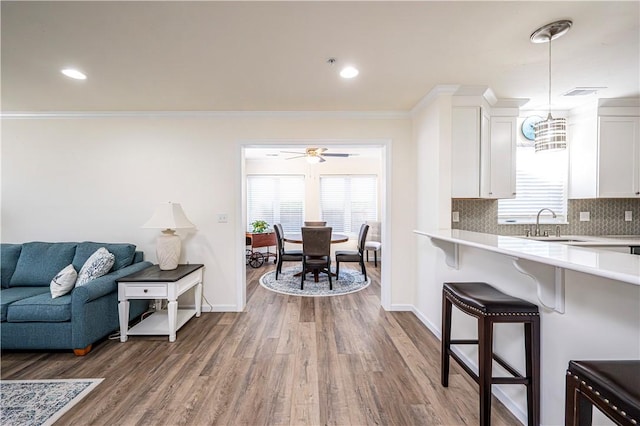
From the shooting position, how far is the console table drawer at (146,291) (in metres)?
2.61

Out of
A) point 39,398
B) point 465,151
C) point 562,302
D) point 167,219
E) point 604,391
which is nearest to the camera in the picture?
point 604,391

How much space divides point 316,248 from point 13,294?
10.9ft

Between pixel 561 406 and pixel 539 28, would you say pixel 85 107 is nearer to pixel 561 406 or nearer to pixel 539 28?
pixel 539 28

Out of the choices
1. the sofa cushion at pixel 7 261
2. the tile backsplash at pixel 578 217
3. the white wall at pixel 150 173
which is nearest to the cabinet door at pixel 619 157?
the tile backsplash at pixel 578 217

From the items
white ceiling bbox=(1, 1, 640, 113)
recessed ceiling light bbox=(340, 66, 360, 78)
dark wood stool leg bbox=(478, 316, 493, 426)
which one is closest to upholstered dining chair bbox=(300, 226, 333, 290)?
white ceiling bbox=(1, 1, 640, 113)

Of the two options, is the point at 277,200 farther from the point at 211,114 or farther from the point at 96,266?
the point at 96,266

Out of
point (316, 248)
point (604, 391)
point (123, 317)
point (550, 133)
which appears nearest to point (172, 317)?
point (123, 317)

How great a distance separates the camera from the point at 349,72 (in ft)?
7.63

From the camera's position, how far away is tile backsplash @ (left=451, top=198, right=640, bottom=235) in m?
3.34

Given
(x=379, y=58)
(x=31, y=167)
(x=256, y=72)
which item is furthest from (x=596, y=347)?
(x=31, y=167)

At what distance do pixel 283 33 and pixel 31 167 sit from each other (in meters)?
3.69

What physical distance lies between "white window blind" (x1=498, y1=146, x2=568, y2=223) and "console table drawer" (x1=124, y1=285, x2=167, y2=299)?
4.06 m

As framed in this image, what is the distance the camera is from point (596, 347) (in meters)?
1.24

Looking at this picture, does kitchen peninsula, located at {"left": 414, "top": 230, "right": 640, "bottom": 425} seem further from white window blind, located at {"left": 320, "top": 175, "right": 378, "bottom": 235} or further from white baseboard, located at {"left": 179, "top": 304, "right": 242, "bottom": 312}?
white window blind, located at {"left": 320, "top": 175, "right": 378, "bottom": 235}
